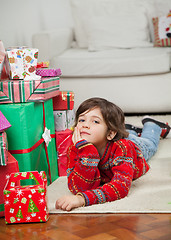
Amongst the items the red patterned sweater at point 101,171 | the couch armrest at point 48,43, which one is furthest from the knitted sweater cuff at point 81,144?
the couch armrest at point 48,43

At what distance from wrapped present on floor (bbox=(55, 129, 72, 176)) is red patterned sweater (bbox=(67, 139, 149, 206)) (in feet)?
0.84

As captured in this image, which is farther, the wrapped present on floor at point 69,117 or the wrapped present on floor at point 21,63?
the wrapped present on floor at point 69,117

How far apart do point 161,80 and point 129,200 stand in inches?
60.1

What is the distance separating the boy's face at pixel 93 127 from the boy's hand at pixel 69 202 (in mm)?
226

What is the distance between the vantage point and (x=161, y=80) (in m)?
2.70

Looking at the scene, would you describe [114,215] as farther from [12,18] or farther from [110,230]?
[12,18]

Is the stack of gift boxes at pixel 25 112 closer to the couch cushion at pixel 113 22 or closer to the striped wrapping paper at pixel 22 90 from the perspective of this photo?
the striped wrapping paper at pixel 22 90

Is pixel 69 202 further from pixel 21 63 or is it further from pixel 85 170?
pixel 21 63

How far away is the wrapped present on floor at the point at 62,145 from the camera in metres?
1.72

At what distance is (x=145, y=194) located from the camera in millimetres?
1389

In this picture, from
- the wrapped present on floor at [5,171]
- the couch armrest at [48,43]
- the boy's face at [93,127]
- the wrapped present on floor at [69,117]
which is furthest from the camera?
the couch armrest at [48,43]

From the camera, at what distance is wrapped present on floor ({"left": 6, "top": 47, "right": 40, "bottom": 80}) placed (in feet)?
5.07

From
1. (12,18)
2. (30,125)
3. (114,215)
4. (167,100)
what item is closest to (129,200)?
(114,215)

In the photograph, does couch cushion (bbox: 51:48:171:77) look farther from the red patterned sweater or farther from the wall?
the red patterned sweater
